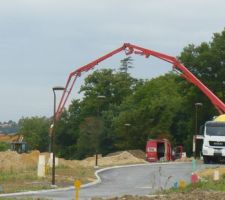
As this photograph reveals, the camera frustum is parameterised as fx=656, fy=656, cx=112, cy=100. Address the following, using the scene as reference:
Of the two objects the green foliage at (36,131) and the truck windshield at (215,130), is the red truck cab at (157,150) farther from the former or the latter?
the green foliage at (36,131)

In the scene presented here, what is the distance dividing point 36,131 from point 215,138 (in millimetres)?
108187

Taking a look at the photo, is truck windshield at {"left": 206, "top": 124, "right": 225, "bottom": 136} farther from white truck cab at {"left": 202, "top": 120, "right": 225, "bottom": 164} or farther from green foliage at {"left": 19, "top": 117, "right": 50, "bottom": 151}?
green foliage at {"left": 19, "top": 117, "right": 50, "bottom": 151}

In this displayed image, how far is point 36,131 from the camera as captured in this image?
157m

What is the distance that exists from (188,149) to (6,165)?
1736 inches

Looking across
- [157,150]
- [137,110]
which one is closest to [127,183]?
[157,150]

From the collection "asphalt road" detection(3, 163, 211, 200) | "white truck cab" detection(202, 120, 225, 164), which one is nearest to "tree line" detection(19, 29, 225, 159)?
"white truck cab" detection(202, 120, 225, 164)

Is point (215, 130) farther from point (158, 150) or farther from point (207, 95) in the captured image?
point (158, 150)

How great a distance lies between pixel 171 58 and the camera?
207 feet

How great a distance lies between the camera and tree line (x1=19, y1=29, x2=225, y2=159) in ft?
266

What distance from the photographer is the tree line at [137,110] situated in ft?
266

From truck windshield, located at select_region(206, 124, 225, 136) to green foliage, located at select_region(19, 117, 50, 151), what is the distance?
95248 millimetres

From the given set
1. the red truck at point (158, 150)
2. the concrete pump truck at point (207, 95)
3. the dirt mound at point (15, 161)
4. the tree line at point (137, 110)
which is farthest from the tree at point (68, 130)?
the dirt mound at point (15, 161)

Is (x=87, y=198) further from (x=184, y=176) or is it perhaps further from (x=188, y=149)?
(x=188, y=149)

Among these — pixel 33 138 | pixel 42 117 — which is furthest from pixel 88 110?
pixel 42 117
